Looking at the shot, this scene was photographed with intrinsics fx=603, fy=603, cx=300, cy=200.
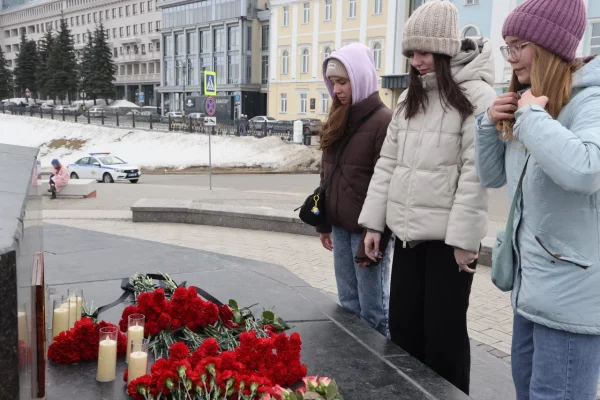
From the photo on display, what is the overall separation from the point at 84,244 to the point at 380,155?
312 centimetres

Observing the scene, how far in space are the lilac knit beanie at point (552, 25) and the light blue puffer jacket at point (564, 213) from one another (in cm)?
10

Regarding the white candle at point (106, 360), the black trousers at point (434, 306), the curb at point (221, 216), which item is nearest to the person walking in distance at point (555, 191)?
the black trousers at point (434, 306)

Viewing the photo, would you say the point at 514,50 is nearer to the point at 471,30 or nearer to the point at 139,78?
the point at 471,30

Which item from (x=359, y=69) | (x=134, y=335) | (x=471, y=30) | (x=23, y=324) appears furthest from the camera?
(x=471, y=30)

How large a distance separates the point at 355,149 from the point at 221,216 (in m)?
5.93

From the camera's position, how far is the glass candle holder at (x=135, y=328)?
237 cm

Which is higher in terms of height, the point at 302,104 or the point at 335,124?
the point at 302,104

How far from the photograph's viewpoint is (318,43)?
4700cm

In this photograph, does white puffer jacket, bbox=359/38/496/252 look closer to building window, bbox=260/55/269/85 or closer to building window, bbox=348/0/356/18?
building window, bbox=348/0/356/18

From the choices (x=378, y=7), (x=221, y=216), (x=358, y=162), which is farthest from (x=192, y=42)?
(x=358, y=162)

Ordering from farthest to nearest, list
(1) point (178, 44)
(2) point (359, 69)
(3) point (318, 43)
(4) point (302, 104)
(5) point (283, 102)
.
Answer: (1) point (178, 44), (5) point (283, 102), (4) point (302, 104), (3) point (318, 43), (2) point (359, 69)

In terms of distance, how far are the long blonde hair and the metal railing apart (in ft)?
88.7

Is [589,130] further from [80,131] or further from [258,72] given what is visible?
[258,72]

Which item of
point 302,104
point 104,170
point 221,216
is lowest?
point 104,170
